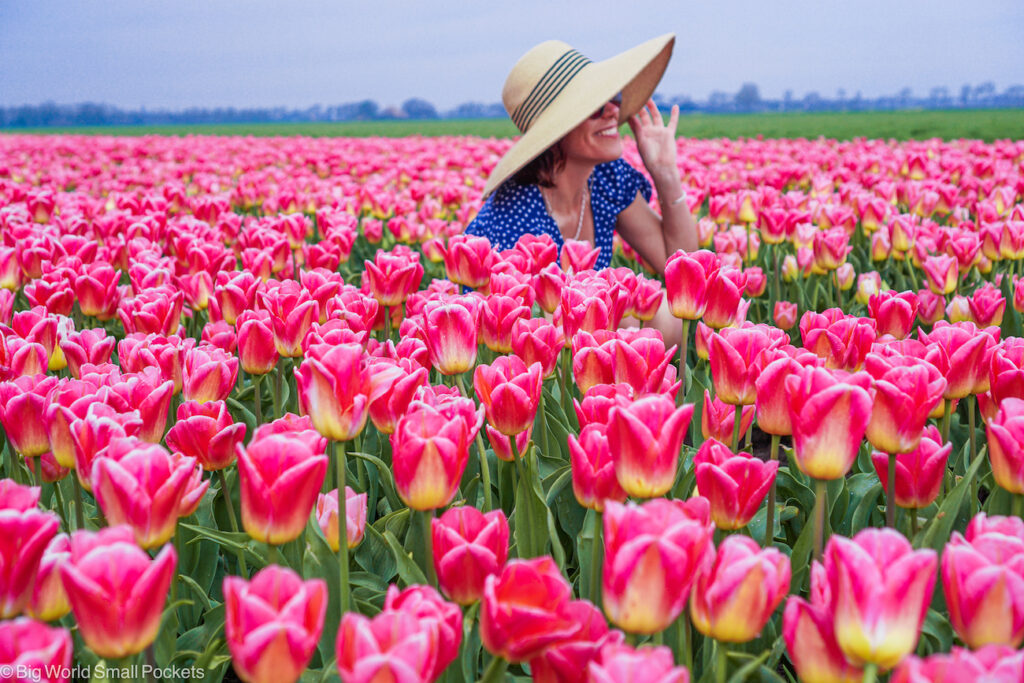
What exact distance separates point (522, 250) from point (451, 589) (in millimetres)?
1726

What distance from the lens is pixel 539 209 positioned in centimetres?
455

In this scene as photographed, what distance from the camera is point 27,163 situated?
12.6 metres

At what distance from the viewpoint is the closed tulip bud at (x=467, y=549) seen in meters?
1.24

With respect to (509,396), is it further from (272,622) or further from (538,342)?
(272,622)

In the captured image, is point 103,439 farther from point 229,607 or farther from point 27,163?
point 27,163

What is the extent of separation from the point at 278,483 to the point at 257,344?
3.58 ft

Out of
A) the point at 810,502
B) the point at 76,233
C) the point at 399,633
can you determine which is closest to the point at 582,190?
the point at 76,233

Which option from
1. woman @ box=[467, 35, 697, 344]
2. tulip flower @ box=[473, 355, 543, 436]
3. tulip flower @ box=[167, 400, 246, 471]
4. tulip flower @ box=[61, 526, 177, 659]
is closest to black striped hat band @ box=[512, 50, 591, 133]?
woman @ box=[467, 35, 697, 344]

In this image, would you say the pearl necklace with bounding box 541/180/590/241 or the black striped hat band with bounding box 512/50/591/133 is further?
the pearl necklace with bounding box 541/180/590/241

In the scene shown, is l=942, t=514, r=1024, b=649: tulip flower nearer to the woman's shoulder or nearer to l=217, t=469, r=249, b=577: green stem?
l=217, t=469, r=249, b=577: green stem

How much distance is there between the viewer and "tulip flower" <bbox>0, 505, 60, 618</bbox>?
1082mm

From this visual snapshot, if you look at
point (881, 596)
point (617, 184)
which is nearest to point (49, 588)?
point (881, 596)

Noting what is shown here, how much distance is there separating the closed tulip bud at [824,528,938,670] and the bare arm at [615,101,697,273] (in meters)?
3.70

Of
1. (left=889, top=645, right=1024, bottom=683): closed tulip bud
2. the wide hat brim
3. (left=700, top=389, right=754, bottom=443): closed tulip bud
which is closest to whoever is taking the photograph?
(left=889, top=645, right=1024, bottom=683): closed tulip bud
